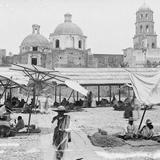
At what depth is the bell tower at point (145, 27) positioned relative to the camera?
59.1m

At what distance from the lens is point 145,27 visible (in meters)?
59.8

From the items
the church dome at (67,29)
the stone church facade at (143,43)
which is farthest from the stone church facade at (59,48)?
the stone church facade at (143,43)

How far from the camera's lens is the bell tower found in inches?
2327

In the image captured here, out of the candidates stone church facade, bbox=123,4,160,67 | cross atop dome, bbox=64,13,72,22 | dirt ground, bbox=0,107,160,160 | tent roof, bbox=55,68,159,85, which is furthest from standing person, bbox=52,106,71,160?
Result: cross atop dome, bbox=64,13,72,22

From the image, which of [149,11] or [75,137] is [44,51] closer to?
[149,11]

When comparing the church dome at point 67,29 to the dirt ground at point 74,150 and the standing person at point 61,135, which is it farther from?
the standing person at point 61,135

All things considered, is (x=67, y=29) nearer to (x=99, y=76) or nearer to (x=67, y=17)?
(x=67, y=17)

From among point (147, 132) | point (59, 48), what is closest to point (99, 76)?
point (147, 132)

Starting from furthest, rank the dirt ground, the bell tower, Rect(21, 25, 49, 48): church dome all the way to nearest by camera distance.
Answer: the bell tower < Rect(21, 25, 49, 48): church dome < the dirt ground

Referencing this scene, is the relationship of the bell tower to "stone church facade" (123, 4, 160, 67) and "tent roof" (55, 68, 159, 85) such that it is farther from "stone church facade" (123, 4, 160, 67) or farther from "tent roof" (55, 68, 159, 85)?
"tent roof" (55, 68, 159, 85)

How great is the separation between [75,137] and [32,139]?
5.12ft

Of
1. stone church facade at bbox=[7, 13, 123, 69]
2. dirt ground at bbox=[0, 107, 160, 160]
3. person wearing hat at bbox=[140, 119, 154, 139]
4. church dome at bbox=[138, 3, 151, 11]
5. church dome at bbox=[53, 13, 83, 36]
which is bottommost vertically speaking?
dirt ground at bbox=[0, 107, 160, 160]

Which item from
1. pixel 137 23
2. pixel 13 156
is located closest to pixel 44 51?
pixel 137 23

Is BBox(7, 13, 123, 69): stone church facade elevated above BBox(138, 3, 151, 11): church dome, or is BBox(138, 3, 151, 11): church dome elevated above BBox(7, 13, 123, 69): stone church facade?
BBox(138, 3, 151, 11): church dome
